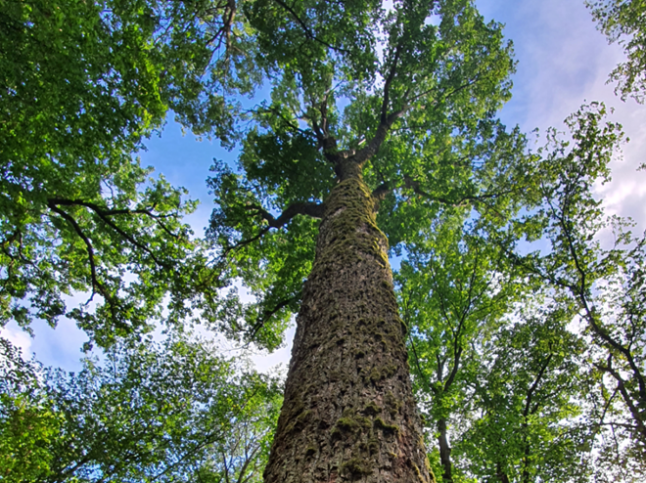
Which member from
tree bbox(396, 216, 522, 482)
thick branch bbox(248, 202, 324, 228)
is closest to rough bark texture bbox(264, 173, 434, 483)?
thick branch bbox(248, 202, 324, 228)

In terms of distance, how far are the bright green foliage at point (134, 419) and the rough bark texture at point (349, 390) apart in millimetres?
8348

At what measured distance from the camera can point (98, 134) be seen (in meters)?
5.86

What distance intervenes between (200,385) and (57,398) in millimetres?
4172

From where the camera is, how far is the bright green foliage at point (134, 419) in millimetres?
8336

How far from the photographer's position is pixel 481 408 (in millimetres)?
9203

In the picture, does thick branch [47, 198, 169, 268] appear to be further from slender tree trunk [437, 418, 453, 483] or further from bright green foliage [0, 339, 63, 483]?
slender tree trunk [437, 418, 453, 483]

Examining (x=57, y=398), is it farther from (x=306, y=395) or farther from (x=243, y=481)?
(x=306, y=395)

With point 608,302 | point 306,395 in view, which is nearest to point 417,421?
point 306,395

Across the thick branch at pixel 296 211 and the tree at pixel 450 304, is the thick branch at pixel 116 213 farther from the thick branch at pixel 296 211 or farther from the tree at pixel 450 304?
the tree at pixel 450 304

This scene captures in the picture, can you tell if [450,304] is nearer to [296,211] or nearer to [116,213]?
[296,211]

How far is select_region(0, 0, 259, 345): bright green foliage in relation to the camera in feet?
15.1

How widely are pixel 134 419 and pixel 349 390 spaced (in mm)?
10554

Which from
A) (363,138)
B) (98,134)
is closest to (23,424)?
(98,134)

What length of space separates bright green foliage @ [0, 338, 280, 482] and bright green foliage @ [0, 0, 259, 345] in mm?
1888
